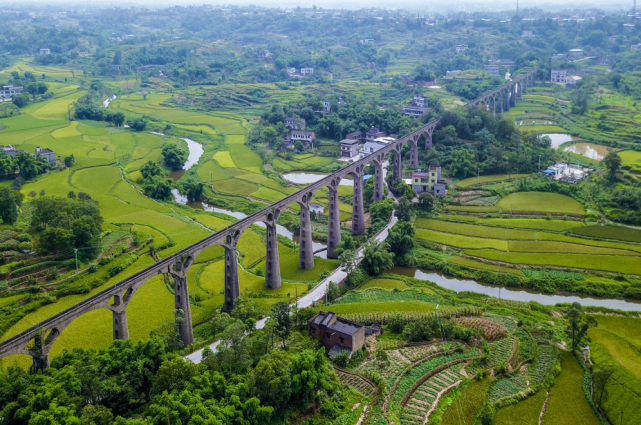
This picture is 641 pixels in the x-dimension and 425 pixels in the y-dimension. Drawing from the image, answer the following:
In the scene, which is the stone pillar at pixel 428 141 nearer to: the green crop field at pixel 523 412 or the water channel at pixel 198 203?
the water channel at pixel 198 203

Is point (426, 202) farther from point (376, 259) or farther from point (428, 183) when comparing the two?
point (376, 259)

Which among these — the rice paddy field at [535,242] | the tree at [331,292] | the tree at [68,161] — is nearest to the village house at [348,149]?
the rice paddy field at [535,242]

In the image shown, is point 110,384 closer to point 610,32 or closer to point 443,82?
point 443,82

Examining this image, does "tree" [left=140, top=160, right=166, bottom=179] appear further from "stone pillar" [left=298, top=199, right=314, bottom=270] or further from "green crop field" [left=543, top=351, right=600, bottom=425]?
"green crop field" [left=543, top=351, right=600, bottom=425]

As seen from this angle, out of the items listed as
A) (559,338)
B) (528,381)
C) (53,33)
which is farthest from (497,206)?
(53,33)

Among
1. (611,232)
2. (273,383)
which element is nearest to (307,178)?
(611,232)
